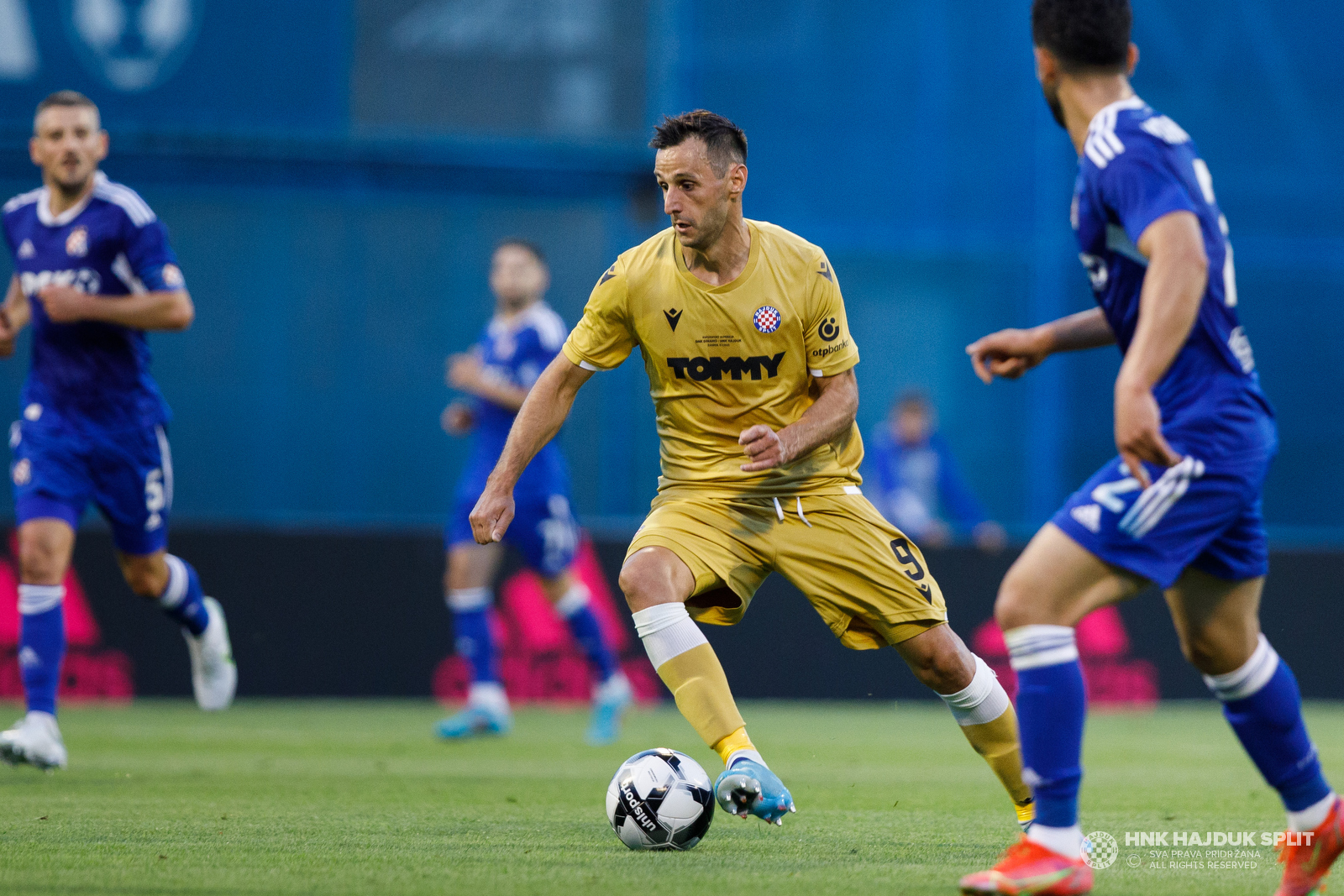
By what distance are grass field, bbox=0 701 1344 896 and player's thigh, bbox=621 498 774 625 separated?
2.38 ft

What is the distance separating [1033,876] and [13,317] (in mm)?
5082

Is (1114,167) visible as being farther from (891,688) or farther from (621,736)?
(891,688)

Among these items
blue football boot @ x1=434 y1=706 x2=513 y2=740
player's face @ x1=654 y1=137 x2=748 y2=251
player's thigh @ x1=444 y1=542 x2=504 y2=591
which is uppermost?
player's face @ x1=654 y1=137 x2=748 y2=251

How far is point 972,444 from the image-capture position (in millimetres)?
15914

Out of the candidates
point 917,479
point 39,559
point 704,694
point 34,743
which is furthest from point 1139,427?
point 917,479

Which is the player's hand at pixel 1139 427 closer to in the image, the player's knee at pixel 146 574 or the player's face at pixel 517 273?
the player's knee at pixel 146 574

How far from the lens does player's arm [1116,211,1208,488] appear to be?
3.57 metres

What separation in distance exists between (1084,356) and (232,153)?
8.21m

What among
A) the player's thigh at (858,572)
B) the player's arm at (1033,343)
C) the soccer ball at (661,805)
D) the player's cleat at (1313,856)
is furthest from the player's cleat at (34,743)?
the player's cleat at (1313,856)

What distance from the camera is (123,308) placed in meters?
6.62

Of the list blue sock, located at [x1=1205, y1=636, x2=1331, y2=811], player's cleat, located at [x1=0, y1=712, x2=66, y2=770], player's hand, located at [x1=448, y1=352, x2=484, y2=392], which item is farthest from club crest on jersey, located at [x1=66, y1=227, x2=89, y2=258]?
blue sock, located at [x1=1205, y1=636, x2=1331, y2=811]

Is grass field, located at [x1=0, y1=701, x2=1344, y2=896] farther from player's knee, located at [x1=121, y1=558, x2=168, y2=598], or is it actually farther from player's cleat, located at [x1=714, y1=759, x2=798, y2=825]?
player's knee, located at [x1=121, y1=558, x2=168, y2=598]

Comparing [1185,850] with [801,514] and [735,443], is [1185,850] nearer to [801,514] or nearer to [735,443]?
[801,514]

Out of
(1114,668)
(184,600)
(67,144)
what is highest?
(67,144)
